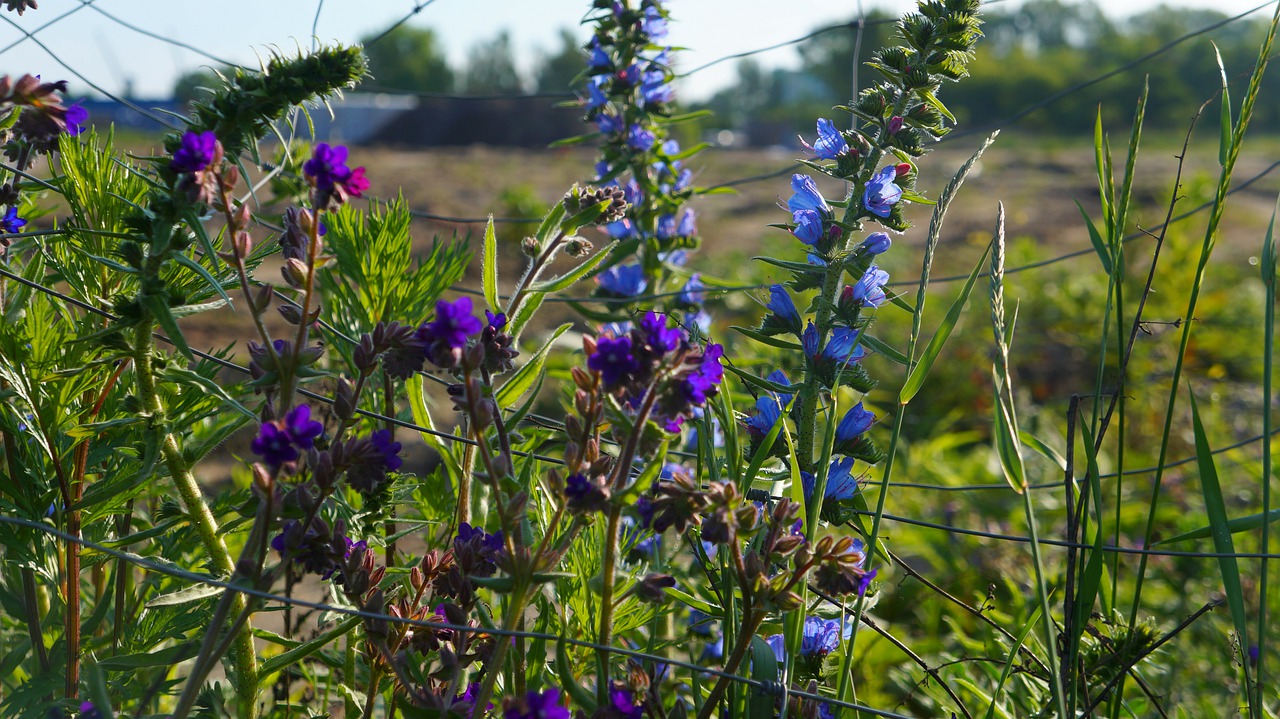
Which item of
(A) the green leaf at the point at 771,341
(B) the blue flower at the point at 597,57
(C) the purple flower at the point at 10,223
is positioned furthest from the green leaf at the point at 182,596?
(B) the blue flower at the point at 597,57

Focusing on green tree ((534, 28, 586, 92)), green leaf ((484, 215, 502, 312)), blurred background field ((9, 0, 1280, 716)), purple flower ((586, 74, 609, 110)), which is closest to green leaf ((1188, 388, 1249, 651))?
blurred background field ((9, 0, 1280, 716))

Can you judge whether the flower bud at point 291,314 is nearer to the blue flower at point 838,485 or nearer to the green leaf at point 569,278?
the green leaf at point 569,278

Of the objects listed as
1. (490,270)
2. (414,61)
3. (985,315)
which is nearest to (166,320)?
(490,270)

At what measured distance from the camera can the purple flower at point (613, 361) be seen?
33.1 inches

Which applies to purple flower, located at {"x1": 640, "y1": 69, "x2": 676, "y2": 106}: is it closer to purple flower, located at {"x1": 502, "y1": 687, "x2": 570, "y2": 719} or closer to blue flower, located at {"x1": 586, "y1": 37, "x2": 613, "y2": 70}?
blue flower, located at {"x1": 586, "y1": 37, "x2": 613, "y2": 70}

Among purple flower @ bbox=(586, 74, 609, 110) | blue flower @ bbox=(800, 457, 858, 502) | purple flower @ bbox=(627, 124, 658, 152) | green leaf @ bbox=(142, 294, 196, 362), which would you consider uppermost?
purple flower @ bbox=(586, 74, 609, 110)

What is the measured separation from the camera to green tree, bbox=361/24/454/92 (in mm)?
40094

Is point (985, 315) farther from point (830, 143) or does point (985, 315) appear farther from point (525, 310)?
point (525, 310)

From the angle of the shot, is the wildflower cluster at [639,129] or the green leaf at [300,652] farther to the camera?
the wildflower cluster at [639,129]

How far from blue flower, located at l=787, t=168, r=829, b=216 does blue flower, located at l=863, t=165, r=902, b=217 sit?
64mm

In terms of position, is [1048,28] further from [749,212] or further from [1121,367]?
[1121,367]

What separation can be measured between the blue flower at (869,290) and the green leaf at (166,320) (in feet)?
2.59

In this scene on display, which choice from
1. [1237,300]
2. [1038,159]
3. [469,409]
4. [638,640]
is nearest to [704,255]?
[1237,300]

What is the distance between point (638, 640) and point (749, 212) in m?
9.89
